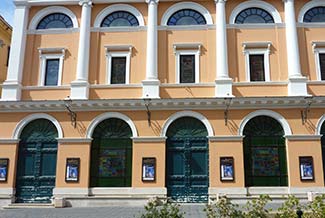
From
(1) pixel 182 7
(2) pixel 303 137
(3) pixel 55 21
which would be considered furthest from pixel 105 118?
(2) pixel 303 137

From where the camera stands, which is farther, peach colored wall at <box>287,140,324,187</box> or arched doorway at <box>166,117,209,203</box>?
arched doorway at <box>166,117,209,203</box>

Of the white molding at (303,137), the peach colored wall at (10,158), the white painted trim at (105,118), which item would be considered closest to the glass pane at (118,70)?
the white painted trim at (105,118)

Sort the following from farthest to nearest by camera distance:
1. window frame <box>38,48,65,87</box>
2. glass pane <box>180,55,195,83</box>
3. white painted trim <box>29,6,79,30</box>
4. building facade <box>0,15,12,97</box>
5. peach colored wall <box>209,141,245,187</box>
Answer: building facade <box>0,15,12,97</box> < white painted trim <box>29,6,79,30</box> < window frame <box>38,48,65,87</box> < glass pane <box>180,55,195,83</box> < peach colored wall <box>209,141,245,187</box>

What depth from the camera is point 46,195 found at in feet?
64.3

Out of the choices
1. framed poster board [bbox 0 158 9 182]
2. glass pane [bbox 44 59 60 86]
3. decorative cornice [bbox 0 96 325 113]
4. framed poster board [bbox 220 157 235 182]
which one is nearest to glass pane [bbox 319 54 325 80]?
decorative cornice [bbox 0 96 325 113]

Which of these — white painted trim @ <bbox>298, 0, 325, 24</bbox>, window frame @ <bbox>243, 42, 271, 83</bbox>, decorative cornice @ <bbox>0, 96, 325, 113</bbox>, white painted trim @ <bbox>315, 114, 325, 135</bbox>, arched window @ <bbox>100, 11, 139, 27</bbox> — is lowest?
white painted trim @ <bbox>315, 114, 325, 135</bbox>

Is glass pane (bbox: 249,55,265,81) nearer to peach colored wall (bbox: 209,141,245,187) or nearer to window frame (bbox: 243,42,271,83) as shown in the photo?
window frame (bbox: 243,42,271,83)

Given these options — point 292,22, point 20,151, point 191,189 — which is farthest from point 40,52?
point 292,22

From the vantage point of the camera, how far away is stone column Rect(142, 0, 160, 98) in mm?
20098

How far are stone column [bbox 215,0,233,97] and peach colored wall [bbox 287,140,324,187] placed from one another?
13.4 ft

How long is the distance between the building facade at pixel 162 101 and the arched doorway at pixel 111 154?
51mm

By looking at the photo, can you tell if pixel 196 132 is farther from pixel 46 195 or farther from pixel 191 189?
pixel 46 195

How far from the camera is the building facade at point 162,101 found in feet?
62.8

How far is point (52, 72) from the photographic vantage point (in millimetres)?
21484
